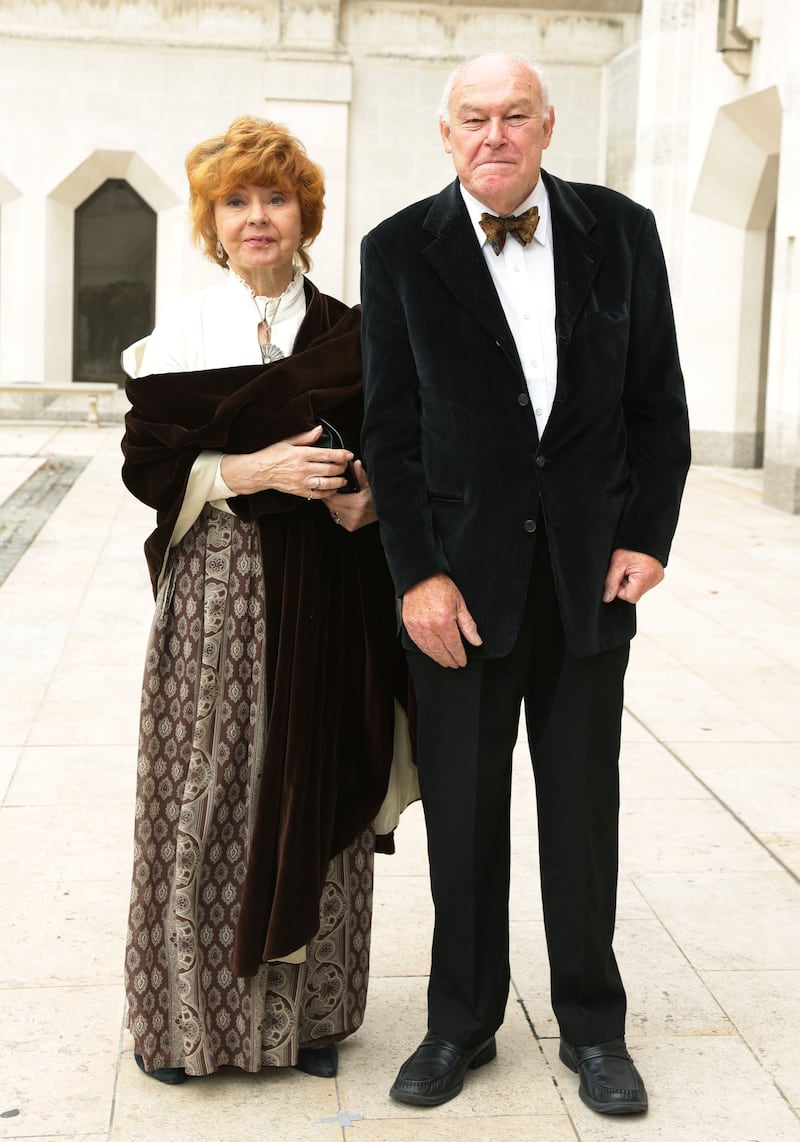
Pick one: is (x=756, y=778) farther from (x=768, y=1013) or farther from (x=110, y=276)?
(x=110, y=276)

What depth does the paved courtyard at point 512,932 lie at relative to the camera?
296 centimetres

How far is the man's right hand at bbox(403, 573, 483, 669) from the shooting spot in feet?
9.40

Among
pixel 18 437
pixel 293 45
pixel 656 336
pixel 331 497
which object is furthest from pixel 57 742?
pixel 293 45

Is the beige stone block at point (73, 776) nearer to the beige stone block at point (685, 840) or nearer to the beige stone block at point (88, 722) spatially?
the beige stone block at point (88, 722)

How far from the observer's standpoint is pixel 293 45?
19.6m

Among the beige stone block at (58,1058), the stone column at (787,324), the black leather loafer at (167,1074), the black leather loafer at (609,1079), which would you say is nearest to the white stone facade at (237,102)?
the stone column at (787,324)

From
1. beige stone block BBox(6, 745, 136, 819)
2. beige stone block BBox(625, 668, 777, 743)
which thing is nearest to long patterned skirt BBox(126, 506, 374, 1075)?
beige stone block BBox(6, 745, 136, 819)

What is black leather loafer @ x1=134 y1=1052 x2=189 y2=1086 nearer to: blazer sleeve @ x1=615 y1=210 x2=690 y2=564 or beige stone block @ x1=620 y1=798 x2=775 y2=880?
blazer sleeve @ x1=615 y1=210 x2=690 y2=564

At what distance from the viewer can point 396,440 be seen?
112 inches

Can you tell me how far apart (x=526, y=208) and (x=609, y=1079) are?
1790mm

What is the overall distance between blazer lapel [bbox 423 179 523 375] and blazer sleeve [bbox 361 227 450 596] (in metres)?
0.08

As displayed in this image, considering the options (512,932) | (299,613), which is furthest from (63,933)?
(299,613)

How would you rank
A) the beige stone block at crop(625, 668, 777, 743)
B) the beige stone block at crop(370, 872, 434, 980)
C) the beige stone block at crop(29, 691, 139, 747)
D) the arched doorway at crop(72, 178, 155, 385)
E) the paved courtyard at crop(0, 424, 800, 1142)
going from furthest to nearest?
the arched doorway at crop(72, 178, 155, 385), the beige stone block at crop(625, 668, 777, 743), the beige stone block at crop(29, 691, 139, 747), the beige stone block at crop(370, 872, 434, 980), the paved courtyard at crop(0, 424, 800, 1142)

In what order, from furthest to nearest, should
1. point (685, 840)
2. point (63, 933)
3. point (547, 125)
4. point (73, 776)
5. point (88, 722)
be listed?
1. point (88, 722)
2. point (73, 776)
3. point (685, 840)
4. point (63, 933)
5. point (547, 125)
